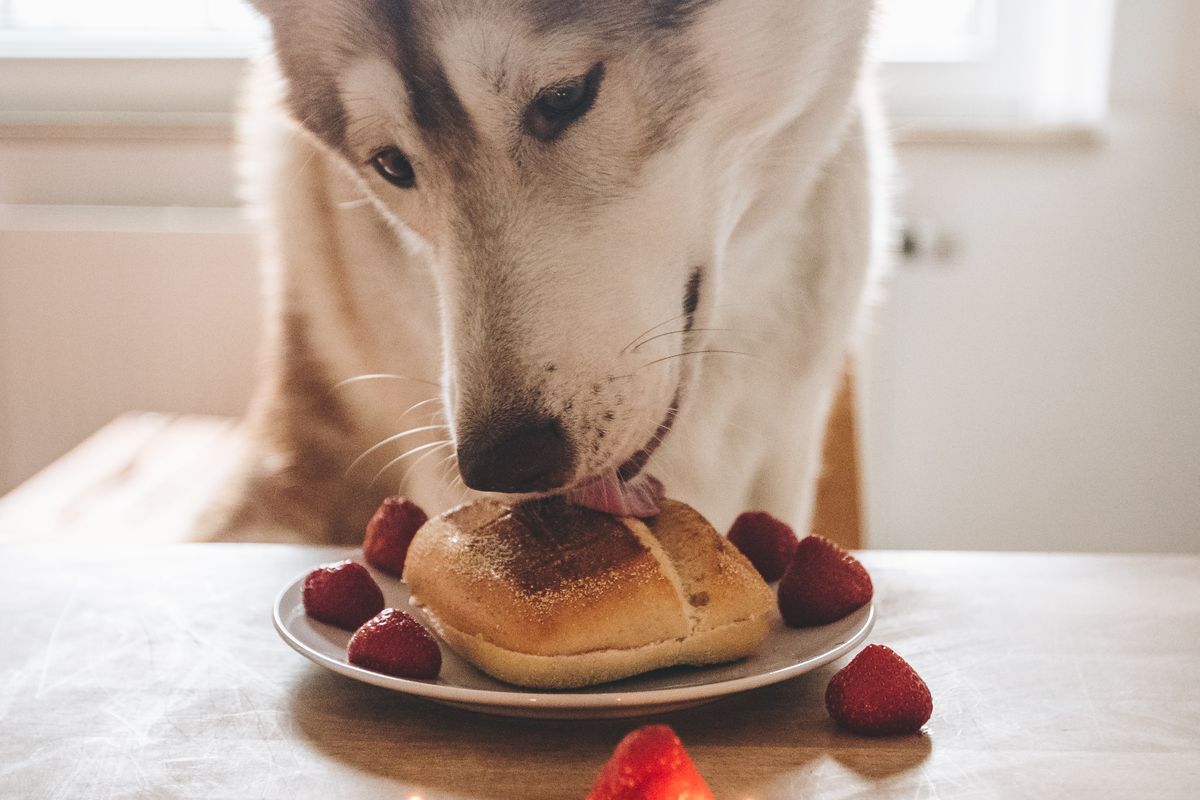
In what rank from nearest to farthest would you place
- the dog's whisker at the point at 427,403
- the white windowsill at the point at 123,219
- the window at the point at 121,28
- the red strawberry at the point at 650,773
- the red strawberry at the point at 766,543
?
the red strawberry at the point at 650,773 → the red strawberry at the point at 766,543 → the dog's whisker at the point at 427,403 → the white windowsill at the point at 123,219 → the window at the point at 121,28

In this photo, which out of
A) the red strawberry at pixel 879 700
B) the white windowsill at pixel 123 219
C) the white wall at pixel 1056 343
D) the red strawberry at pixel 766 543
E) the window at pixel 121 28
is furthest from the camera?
the window at pixel 121 28

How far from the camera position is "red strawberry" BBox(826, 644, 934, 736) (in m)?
0.59

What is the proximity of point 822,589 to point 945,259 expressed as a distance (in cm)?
172

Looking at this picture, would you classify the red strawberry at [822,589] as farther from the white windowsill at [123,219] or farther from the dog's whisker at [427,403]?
the white windowsill at [123,219]

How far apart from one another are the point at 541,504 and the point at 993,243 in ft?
5.90

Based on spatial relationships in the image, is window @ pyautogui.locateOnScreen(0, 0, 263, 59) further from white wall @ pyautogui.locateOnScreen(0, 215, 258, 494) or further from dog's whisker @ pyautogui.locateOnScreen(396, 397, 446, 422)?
dog's whisker @ pyautogui.locateOnScreen(396, 397, 446, 422)

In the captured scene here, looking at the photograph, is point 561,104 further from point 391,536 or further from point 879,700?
point 879,700

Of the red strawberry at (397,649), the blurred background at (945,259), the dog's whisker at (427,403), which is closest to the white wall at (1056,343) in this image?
the blurred background at (945,259)

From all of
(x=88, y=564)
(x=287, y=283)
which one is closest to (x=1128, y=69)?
(x=287, y=283)

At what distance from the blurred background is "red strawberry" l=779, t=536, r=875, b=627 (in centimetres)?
158

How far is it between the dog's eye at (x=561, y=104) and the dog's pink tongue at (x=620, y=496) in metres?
0.29

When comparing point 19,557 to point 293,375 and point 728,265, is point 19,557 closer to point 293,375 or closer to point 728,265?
point 293,375

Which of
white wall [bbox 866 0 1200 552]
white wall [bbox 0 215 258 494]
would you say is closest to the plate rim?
white wall [bbox 0 215 258 494]

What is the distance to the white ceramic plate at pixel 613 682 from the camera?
22.1 inches
